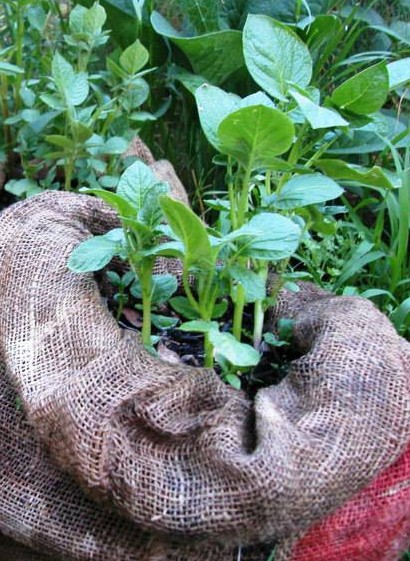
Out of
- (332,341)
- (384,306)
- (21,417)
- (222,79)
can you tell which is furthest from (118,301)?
(222,79)

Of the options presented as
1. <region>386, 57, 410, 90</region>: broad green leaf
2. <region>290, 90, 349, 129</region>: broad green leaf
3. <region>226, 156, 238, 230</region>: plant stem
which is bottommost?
<region>226, 156, 238, 230</region>: plant stem

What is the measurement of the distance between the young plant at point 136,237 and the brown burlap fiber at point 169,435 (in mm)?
81

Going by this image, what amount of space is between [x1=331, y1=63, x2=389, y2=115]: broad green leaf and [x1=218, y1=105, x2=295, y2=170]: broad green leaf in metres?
0.12

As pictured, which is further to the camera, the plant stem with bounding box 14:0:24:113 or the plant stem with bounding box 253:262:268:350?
the plant stem with bounding box 14:0:24:113

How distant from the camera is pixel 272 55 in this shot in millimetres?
1097

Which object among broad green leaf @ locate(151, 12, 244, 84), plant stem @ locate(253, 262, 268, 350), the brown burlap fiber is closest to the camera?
the brown burlap fiber

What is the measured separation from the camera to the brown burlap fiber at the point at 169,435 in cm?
91

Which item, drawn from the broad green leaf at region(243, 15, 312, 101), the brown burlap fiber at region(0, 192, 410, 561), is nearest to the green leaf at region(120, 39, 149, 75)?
the broad green leaf at region(243, 15, 312, 101)

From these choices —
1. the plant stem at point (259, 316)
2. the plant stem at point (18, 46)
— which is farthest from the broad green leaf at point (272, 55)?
the plant stem at point (18, 46)

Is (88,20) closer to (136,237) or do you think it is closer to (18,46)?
(18,46)

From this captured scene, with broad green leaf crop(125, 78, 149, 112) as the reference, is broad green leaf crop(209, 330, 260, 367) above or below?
below

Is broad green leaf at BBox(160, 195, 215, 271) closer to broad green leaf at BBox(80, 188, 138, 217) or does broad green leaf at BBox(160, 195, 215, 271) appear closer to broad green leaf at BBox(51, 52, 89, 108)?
broad green leaf at BBox(80, 188, 138, 217)

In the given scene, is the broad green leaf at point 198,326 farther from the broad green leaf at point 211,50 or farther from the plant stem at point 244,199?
the broad green leaf at point 211,50

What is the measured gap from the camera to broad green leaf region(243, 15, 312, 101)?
1.09m
